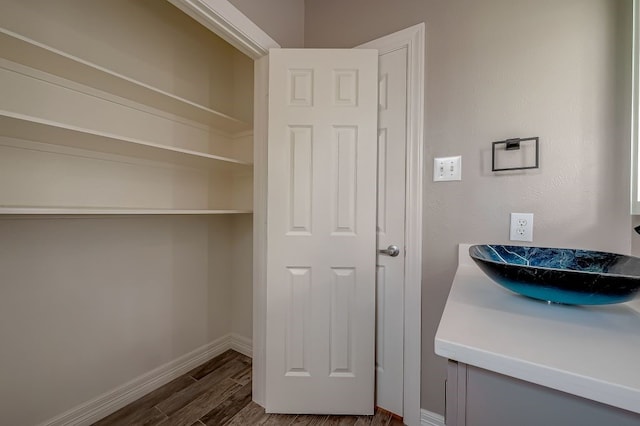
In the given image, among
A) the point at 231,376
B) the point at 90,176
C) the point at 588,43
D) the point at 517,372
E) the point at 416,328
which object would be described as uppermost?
the point at 588,43

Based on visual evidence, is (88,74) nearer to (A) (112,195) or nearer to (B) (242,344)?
(A) (112,195)

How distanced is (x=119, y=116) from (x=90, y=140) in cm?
35

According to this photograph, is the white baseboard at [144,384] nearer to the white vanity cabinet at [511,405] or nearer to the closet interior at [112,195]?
the closet interior at [112,195]

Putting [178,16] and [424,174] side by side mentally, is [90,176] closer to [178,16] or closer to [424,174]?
[178,16]

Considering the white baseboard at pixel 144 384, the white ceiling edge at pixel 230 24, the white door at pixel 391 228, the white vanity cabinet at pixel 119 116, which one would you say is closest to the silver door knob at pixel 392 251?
the white door at pixel 391 228

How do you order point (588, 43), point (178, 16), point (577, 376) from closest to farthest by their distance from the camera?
point (577, 376) < point (588, 43) < point (178, 16)

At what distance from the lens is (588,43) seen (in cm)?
99

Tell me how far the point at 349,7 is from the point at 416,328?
6.49 feet

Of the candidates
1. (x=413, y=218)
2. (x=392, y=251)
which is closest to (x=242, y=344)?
(x=392, y=251)

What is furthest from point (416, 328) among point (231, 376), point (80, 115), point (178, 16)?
point (178, 16)

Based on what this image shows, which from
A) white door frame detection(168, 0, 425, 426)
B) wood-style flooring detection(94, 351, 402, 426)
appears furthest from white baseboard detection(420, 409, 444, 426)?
wood-style flooring detection(94, 351, 402, 426)

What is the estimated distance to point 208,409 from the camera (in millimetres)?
1504

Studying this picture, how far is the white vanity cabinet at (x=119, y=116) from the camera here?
3.70 feet

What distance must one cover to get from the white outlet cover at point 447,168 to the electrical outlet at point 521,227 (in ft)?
0.98
